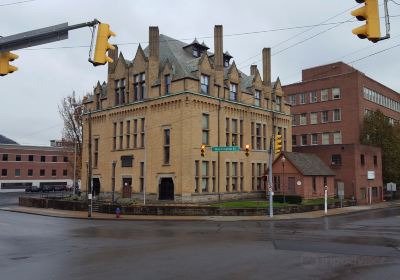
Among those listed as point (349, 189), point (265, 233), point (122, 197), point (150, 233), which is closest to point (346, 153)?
point (349, 189)

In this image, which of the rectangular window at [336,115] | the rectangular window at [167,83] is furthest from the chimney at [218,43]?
the rectangular window at [336,115]

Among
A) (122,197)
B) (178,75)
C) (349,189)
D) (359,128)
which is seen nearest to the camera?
(178,75)

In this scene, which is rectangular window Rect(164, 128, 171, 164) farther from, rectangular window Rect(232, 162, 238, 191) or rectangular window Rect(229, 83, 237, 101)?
rectangular window Rect(229, 83, 237, 101)

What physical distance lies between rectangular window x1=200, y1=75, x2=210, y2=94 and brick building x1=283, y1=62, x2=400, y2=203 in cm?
2122

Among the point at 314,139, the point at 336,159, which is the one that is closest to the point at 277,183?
the point at 336,159

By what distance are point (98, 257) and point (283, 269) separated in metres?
6.66

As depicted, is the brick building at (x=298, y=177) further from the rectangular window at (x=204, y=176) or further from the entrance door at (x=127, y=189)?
the entrance door at (x=127, y=189)

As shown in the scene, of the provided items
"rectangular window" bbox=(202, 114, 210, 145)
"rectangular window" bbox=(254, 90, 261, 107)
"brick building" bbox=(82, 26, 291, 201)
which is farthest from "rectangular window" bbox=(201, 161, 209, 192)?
"rectangular window" bbox=(254, 90, 261, 107)

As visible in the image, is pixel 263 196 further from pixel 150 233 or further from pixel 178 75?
→ pixel 150 233

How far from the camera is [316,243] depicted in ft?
61.8

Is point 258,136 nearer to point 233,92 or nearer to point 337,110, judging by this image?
point 233,92

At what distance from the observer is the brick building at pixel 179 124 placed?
134 feet

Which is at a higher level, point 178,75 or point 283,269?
point 178,75

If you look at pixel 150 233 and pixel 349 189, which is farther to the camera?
pixel 349 189
